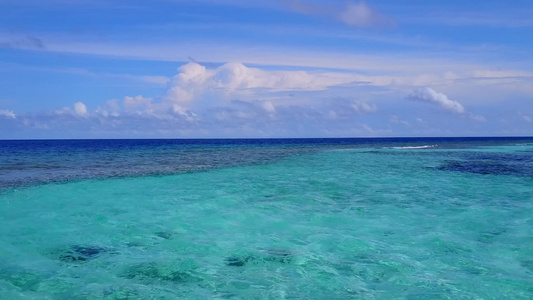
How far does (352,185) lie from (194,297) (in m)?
17.1

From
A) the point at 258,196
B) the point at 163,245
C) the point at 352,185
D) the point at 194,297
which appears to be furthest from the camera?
the point at 352,185

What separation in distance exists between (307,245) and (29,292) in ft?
21.0

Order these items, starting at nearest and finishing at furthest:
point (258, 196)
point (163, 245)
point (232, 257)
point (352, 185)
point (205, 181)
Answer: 1. point (232, 257)
2. point (163, 245)
3. point (258, 196)
4. point (352, 185)
5. point (205, 181)

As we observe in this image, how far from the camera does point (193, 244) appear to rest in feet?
40.5

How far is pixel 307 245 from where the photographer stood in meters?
12.3

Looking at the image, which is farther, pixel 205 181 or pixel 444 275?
pixel 205 181

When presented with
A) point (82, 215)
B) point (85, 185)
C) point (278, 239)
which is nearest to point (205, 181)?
point (85, 185)

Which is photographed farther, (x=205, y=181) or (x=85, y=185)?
(x=205, y=181)

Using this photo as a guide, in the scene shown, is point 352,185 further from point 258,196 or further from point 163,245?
point 163,245

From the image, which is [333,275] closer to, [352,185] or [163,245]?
[163,245]

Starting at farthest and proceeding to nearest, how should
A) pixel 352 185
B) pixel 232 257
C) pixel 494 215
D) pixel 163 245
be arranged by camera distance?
pixel 352 185
pixel 494 215
pixel 163 245
pixel 232 257

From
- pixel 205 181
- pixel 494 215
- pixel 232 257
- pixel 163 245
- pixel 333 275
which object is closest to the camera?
pixel 333 275

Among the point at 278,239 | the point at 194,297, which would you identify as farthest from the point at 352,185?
the point at 194,297

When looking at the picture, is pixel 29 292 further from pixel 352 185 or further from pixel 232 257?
pixel 352 185
